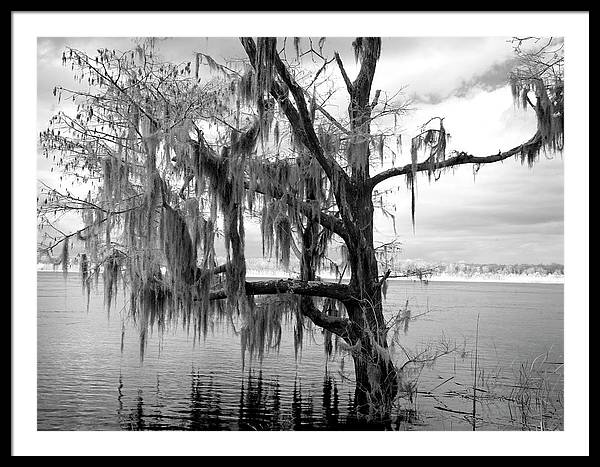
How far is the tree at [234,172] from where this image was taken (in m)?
6.52

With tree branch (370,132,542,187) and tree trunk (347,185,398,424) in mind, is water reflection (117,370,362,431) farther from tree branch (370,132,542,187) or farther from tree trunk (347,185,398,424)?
tree branch (370,132,542,187)

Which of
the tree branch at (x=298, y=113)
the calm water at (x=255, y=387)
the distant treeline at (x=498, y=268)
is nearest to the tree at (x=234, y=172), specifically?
the tree branch at (x=298, y=113)

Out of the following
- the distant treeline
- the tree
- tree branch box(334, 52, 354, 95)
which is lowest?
the distant treeline

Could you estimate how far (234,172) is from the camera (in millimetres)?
6762

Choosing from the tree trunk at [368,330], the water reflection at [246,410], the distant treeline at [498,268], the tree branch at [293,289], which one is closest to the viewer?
the tree branch at [293,289]

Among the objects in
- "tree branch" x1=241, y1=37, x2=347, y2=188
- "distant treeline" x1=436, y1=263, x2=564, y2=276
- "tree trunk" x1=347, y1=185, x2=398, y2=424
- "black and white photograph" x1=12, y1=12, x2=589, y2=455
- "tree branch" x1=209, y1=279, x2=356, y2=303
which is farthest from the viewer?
"distant treeline" x1=436, y1=263, x2=564, y2=276

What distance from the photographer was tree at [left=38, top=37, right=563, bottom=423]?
652cm

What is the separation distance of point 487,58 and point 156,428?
21.8 m

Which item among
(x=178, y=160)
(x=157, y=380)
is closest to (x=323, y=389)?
(x=157, y=380)

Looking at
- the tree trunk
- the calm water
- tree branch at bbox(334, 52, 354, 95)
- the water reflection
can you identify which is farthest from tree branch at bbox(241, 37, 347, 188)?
the water reflection

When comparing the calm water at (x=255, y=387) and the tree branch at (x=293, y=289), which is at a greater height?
the tree branch at (x=293, y=289)

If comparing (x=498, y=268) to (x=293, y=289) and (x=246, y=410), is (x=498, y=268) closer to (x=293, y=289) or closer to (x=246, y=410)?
(x=246, y=410)

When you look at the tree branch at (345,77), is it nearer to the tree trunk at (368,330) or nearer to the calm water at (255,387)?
the tree trunk at (368,330)

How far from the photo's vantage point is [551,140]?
709 cm
